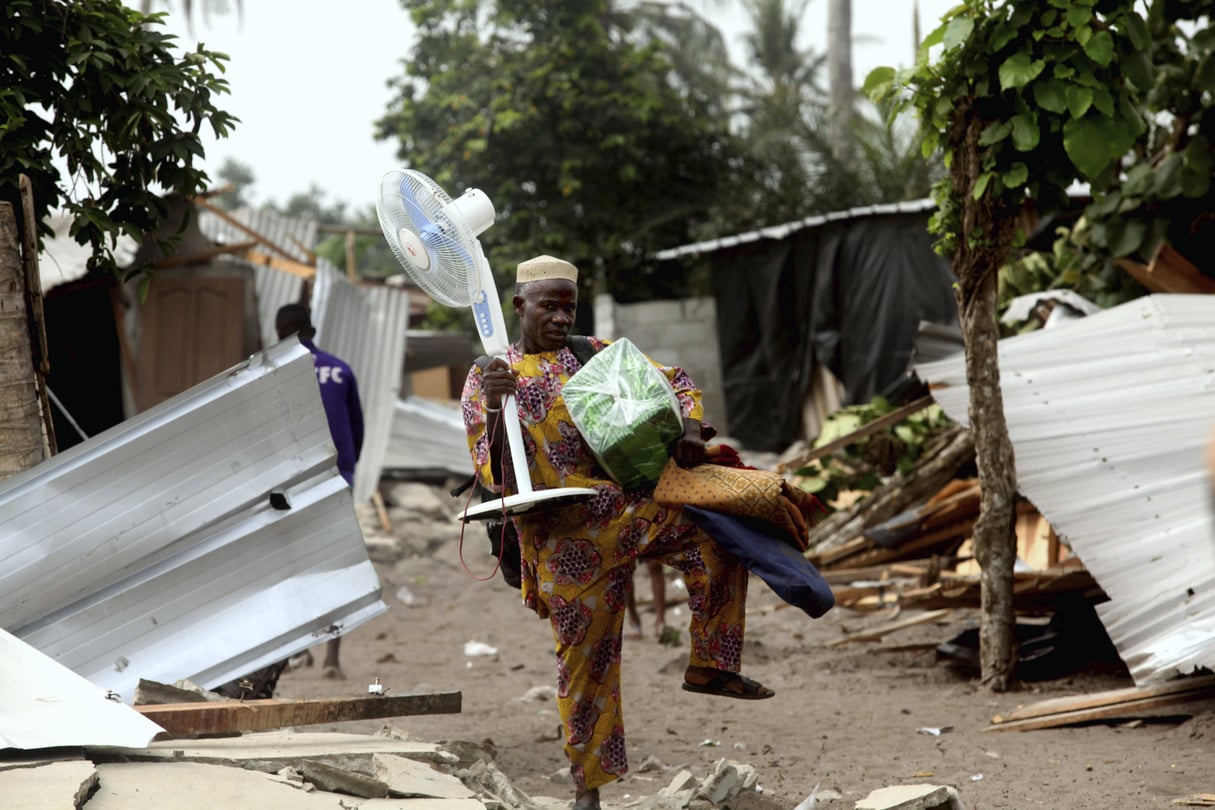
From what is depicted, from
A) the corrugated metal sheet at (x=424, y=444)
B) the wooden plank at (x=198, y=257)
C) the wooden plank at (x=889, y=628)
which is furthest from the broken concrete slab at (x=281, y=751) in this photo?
the corrugated metal sheet at (x=424, y=444)

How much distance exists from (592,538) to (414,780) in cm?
92

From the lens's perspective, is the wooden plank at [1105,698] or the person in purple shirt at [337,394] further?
the person in purple shirt at [337,394]

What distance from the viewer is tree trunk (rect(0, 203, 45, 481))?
4.71 meters

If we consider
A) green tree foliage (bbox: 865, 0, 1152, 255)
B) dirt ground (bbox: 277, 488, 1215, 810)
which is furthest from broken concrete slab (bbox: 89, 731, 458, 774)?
green tree foliage (bbox: 865, 0, 1152, 255)

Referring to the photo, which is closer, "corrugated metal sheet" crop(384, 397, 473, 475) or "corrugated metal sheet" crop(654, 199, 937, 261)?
"corrugated metal sheet" crop(654, 199, 937, 261)

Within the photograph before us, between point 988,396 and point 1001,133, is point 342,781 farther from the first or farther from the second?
point 1001,133

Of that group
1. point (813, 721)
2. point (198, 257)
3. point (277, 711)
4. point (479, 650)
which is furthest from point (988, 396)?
point (198, 257)

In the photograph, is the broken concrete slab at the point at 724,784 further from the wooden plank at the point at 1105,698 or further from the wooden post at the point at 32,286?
the wooden post at the point at 32,286

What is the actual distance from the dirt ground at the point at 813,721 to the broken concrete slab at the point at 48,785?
67.9 inches

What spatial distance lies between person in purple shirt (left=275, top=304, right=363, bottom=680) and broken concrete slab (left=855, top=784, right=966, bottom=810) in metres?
3.60

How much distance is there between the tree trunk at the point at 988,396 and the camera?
6.09 m

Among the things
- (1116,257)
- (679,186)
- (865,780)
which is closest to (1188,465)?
(865,780)

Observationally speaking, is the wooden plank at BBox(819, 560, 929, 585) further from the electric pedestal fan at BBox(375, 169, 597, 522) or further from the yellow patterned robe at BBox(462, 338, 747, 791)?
the electric pedestal fan at BBox(375, 169, 597, 522)

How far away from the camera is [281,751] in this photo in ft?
12.9
